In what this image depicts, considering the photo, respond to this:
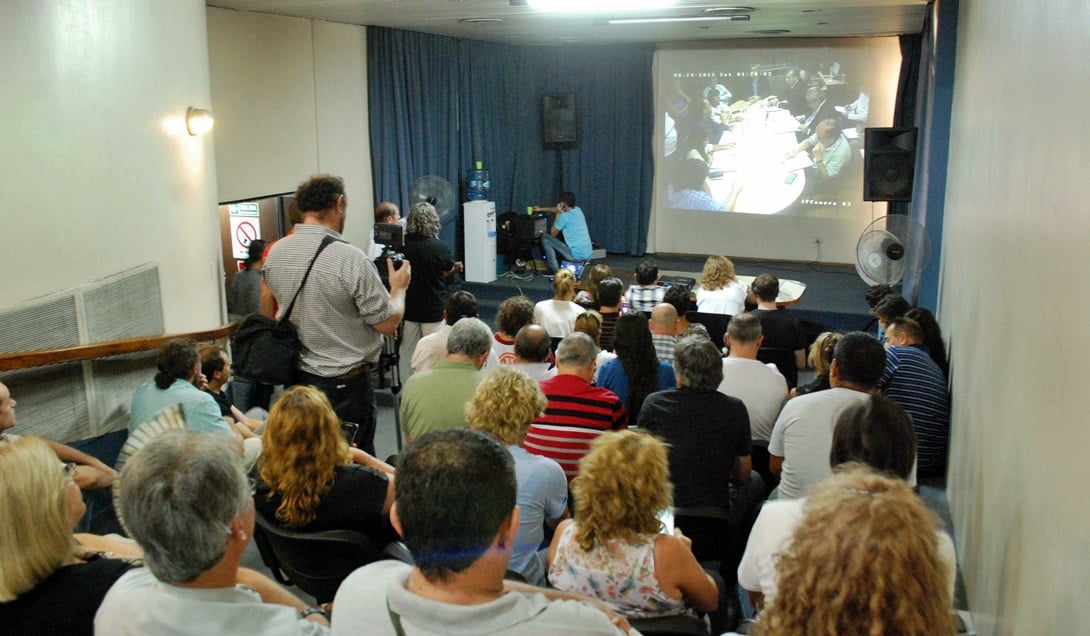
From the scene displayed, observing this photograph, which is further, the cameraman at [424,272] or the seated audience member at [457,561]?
the cameraman at [424,272]

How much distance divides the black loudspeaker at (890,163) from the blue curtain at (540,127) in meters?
4.50

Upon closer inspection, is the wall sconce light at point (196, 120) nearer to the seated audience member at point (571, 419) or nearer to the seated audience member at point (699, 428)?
the seated audience member at point (571, 419)

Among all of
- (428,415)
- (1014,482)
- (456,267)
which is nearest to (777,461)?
(1014,482)

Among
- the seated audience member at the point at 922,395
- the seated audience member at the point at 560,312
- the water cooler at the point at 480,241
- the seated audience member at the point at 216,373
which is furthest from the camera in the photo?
the water cooler at the point at 480,241

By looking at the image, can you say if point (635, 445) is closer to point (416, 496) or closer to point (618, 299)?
point (416, 496)

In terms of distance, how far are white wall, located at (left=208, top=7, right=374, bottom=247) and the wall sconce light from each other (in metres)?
2.33

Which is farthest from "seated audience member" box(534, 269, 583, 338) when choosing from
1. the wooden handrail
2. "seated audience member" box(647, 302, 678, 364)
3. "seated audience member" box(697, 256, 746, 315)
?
the wooden handrail

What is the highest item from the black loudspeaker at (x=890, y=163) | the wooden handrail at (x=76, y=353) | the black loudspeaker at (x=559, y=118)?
the black loudspeaker at (x=559, y=118)

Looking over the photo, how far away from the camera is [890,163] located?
724 centimetres

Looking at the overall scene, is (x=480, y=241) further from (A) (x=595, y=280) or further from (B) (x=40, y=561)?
(B) (x=40, y=561)

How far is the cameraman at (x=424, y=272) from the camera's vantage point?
6.12m

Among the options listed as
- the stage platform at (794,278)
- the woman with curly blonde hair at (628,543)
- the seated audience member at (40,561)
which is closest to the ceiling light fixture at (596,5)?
the stage platform at (794,278)

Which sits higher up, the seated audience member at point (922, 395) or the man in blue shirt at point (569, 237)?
the man in blue shirt at point (569, 237)

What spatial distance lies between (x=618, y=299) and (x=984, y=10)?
2.46 m
